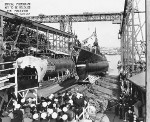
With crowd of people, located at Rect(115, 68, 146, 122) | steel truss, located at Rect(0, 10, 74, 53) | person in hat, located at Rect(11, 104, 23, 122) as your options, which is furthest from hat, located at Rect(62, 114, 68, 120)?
steel truss, located at Rect(0, 10, 74, 53)

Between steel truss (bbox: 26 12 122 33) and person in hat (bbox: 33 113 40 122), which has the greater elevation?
steel truss (bbox: 26 12 122 33)

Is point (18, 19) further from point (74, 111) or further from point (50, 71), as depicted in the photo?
point (74, 111)

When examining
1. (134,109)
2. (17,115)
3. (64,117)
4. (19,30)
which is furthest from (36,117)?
(19,30)

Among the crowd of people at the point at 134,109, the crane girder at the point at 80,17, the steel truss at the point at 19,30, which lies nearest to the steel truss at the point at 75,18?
the crane girder at the point at 80,17

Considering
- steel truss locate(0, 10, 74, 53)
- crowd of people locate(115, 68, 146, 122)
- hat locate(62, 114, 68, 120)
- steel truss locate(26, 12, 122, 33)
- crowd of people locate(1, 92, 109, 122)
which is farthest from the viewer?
steel truss locate(26, 12, 122, 33)

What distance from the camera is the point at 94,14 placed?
58.8 meters

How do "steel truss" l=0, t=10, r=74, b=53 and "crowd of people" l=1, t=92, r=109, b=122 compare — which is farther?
"steel truss" l=0, t=10, r=74, b=53

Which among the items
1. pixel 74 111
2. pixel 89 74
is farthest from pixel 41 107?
pixel 89 74

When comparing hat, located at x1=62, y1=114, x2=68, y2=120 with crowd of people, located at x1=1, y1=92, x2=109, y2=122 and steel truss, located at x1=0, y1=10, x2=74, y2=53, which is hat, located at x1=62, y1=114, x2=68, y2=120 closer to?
crowd of people, located at x1=1, y1=92, x2=109, y2=122

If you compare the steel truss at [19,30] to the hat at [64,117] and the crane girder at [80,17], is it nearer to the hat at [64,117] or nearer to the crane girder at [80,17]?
the hat at [64,117]

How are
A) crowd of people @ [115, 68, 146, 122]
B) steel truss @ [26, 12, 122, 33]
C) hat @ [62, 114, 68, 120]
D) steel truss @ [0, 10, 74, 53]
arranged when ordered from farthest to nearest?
steel truss @ [26, 12, 122, 33]
steel truss @ [0, 10, 74, 53]
crowd of people @ [115, 68, 146, 122]
hat @ [62, 114, 68, 120]

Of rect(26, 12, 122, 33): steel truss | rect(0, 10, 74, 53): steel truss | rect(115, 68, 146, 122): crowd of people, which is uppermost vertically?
rect(26, 12, 122, 33): steel truss

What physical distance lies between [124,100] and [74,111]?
4.75 metres

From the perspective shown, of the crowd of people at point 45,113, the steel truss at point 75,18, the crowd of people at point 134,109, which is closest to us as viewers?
the crowd of people at point 45,113
